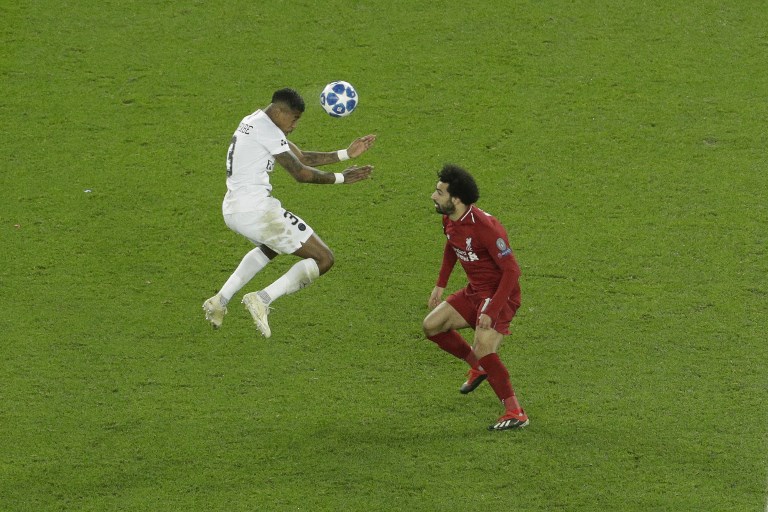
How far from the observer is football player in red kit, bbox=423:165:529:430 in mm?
9680

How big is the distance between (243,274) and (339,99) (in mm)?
1877

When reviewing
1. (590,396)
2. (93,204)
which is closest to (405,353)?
(590,396)

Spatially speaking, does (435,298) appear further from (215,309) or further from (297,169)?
(215,309)

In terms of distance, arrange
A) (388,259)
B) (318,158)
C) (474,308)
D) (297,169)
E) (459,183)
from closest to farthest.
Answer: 1. (459,183)
2. (297,169)
3. (474,308)
4. (318,158)
5. (388,259)

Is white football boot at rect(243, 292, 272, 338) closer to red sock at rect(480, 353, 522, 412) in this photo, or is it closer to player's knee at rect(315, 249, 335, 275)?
player's knee at rect(315, 249, 335, 275)

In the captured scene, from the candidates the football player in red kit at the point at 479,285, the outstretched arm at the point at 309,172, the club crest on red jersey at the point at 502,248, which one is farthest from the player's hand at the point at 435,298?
the outstretched arm at the point at 309,172

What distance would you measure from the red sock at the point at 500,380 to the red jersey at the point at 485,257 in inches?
15.0

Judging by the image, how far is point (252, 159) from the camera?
9922 mm

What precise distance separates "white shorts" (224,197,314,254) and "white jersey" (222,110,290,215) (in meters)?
0.06

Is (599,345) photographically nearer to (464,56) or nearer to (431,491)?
(431,491)

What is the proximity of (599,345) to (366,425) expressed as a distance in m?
2.33

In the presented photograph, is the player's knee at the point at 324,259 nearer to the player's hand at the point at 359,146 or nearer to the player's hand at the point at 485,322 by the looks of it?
the player's hand at the point at 359,146

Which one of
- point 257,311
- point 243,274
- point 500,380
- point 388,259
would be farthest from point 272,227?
point 388,259

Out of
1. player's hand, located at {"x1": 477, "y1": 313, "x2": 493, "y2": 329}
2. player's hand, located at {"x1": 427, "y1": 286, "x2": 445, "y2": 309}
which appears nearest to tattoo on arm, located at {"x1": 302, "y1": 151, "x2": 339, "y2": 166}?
player's hand, located at {"x1": 427, "y1": 286, "x2": 445, "y2": 309}
